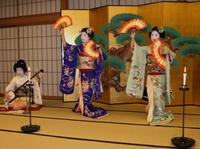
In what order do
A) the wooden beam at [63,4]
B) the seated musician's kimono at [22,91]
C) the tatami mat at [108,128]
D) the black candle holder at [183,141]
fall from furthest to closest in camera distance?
the wooden beam at [63,4] < the seated musician's kimono at [22,91] < the tatami mat at [108,128] < the black candle holder at [183,141]

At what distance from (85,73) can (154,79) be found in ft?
3.77

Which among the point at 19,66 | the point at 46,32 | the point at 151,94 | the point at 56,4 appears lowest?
the point at 151,94

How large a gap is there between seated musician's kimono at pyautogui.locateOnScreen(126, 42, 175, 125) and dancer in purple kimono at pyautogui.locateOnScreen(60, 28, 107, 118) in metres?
0.63

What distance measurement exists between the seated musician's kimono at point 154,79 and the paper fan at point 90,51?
681 mm

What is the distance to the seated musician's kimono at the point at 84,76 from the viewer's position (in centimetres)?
485

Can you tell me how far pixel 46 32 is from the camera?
6770 millimetres

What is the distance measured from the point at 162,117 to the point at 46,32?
3561mm

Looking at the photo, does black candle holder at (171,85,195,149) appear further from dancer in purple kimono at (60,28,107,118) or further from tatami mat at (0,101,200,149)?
dancer in purple kimono at (60,28,107,118)

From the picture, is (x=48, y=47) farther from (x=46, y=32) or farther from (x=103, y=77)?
(x=103, y=77)

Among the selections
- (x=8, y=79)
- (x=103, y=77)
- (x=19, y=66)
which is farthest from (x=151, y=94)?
(x=8, y=79)

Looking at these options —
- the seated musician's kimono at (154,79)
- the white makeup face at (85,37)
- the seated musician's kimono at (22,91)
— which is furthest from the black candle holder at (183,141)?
the seated musician's kimono at (22,91)

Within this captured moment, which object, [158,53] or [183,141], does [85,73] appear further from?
[183,141]

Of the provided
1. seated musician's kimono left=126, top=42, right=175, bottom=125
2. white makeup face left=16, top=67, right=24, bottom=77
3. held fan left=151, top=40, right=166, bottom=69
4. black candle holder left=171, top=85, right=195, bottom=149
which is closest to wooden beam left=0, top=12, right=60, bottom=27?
white makeup face left=16, top=67, right=24, bottom=77

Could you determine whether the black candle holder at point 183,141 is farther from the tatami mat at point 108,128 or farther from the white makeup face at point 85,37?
the white makeup face at point 85,37
